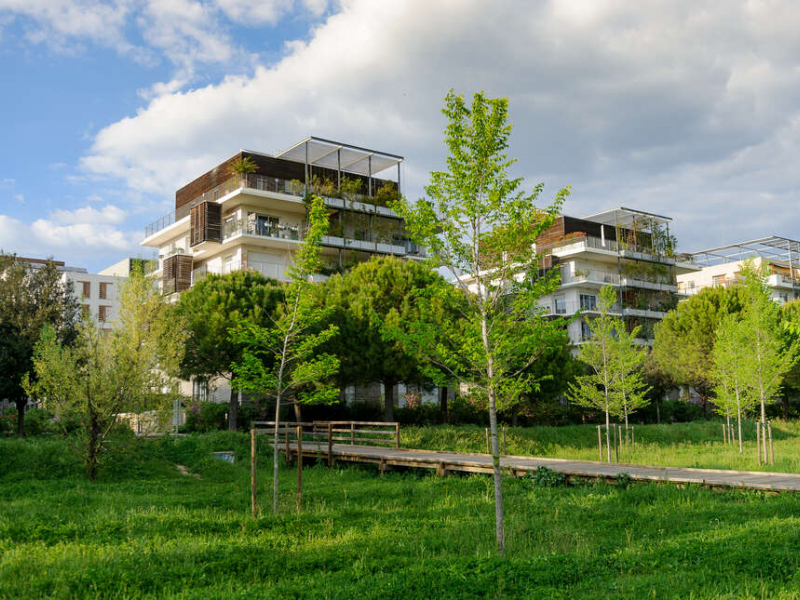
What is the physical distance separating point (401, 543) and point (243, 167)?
3606 cm

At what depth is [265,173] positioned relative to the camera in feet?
147

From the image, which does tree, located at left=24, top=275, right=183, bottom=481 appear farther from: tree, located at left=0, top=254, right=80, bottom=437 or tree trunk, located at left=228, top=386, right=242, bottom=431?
tree trunk, located at left=228, top=386, right=242, bottom=431

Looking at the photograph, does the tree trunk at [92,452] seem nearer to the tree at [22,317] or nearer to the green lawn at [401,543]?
the green lawn at [401,543]

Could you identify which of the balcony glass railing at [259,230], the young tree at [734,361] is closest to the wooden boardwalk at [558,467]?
the young tree at [734,361]

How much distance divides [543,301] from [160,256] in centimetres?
3307

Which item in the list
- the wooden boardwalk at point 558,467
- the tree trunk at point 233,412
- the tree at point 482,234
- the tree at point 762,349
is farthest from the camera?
the tree trunk at point 233,412

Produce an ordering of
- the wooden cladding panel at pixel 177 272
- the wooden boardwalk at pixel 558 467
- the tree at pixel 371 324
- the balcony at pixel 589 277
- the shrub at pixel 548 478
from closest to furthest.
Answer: the wooden boardwalk at pixel 558 467, the shrub at pixel 548 478, the tree at pixel 371 324, the wooden cladding panel at pixel 177 272, the balcony at pixel 589 277

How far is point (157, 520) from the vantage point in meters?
Result: 12.1

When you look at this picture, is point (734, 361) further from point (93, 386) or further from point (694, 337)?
point (93, 386)

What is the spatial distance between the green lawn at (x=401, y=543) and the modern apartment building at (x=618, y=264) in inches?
1605

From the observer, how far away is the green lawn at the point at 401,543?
26.1ft

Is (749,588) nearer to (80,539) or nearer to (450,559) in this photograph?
(450,559)

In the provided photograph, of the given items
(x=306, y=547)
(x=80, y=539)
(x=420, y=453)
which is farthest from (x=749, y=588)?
(x=420, y=453)

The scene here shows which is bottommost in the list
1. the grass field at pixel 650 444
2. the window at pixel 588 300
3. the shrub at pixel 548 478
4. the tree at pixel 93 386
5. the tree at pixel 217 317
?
the grass field at pixel 650 444
